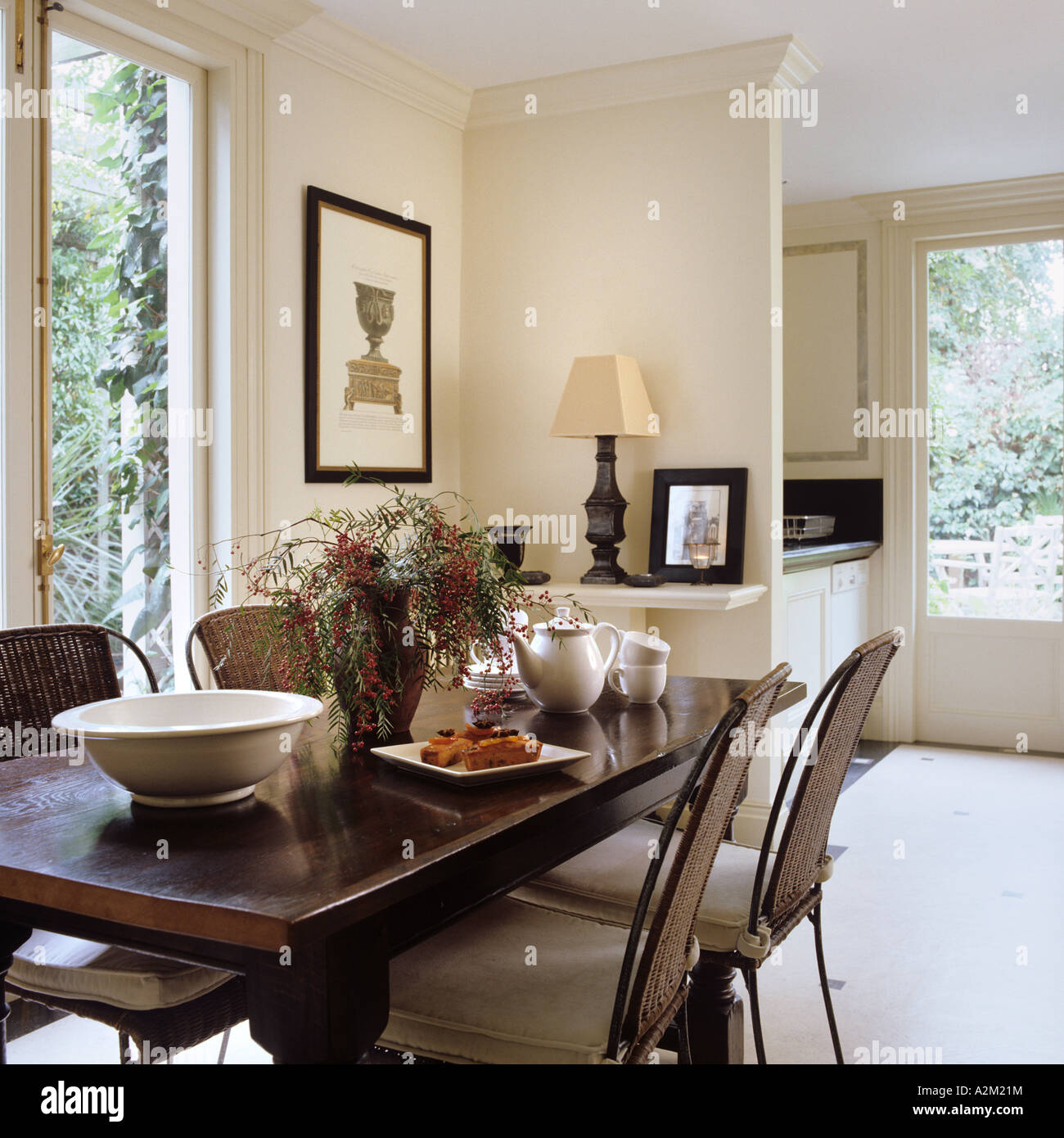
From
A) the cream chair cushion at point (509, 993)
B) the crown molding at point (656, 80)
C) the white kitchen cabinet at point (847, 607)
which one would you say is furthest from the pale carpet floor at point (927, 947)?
the crown molding at point (656, 80)

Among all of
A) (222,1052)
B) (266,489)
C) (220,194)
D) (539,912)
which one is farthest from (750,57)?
(222,1052)

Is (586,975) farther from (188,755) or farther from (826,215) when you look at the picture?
(826,215)

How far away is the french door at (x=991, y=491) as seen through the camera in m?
5.32

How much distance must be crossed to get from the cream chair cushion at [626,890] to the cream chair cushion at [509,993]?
10cm

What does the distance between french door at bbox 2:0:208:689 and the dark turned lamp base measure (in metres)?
1.31

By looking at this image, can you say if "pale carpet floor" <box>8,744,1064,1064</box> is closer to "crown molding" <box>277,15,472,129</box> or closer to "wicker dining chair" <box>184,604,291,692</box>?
"wicker dining chair" <box>184,604,291,692</box>

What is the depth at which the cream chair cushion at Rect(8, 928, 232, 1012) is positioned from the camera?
1561 millimetres

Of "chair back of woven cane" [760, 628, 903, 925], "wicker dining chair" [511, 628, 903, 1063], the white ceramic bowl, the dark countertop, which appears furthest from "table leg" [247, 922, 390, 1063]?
the dark countertop

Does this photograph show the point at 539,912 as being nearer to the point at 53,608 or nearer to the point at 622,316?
the point at 53,608

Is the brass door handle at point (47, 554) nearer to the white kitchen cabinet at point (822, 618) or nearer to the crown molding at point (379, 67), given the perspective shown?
the crown molding at point (379, 67)

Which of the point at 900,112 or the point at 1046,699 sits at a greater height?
the point at 900,112

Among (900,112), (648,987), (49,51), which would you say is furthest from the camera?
(900,112)

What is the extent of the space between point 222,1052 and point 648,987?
1146 mm

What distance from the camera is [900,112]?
4.24 m
